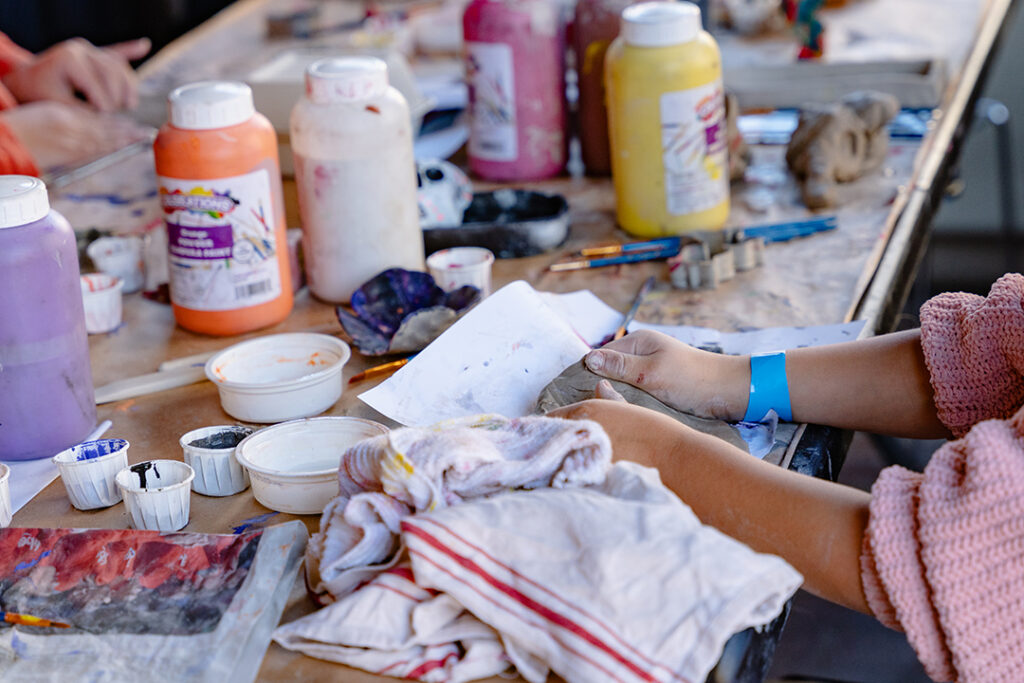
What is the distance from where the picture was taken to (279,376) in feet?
3.88

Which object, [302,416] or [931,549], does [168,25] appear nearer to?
[302,416]

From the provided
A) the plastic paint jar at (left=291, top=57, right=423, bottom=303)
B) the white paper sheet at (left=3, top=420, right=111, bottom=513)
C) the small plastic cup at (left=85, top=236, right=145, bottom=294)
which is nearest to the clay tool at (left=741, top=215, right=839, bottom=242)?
the plastic paint jar at (left=291, top=57, right=423, bottom=303)

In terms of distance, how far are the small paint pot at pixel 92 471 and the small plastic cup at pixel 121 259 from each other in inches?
20.8

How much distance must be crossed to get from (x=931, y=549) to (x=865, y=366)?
36 centimetres

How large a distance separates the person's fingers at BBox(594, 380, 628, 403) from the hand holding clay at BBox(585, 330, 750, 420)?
4 cm

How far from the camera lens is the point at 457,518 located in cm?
77

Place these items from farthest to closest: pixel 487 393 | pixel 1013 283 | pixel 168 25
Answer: pixel 168 25 < pixel 487 393 < pixel 1013 283

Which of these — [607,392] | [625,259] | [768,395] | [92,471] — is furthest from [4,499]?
[625,259]

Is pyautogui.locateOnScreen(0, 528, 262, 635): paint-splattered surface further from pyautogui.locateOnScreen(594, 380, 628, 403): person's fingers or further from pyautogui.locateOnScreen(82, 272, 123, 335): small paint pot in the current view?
pyautogui.locateOnScreen(82, 272, 123, 335): small paint pot

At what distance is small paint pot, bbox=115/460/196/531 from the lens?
91cm

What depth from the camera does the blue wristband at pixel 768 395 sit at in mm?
1082

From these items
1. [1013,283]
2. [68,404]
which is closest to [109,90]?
[68,404]

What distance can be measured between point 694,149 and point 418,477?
835 millimetres

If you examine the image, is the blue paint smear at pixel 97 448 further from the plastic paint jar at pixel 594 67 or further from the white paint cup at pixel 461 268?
the plastic paint jar at pixel 594 67
